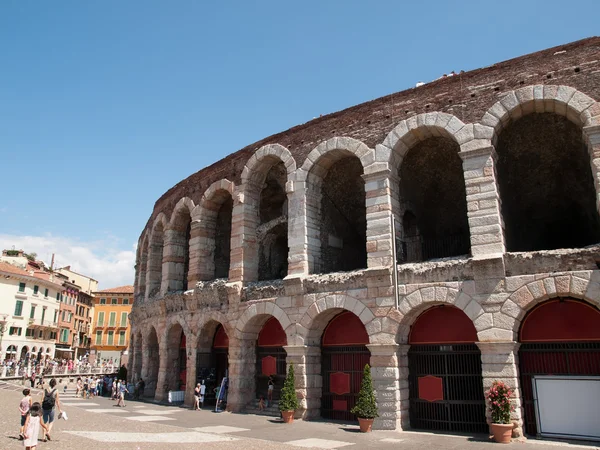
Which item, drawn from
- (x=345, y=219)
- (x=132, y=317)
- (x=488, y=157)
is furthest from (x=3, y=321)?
(x=488, y=157)

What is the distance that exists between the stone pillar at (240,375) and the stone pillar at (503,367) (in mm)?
8380

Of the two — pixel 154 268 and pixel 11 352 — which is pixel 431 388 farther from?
pixel 11 352

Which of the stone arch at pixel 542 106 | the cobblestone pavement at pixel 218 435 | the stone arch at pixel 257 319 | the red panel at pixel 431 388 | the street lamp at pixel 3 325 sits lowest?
the cobblestone pavement at pixel 218 435

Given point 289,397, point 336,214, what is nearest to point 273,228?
point 336,214

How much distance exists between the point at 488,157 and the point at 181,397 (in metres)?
15.1

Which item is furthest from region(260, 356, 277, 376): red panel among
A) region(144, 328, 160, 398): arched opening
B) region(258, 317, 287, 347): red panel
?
region(144, 328, 160, 398): arched opening

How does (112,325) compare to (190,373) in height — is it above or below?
above

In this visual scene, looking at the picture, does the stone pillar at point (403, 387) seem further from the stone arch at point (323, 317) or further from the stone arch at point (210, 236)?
the stone arch at point (210, 236)

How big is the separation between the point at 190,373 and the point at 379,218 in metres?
10.3

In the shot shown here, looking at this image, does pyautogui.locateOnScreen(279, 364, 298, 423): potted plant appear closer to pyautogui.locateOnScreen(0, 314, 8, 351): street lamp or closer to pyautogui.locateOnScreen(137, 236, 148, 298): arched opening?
pyautogui.locateOnScreen(137, 236, 148, 298): arched opening

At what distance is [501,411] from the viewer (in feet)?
36.9

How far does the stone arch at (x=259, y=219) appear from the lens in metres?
17.9

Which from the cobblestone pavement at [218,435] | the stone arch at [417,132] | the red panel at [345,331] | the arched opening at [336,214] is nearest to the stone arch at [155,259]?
the cobblestone pavement at [218,435]

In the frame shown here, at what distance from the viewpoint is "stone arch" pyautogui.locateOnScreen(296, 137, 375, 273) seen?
16.2 meters
